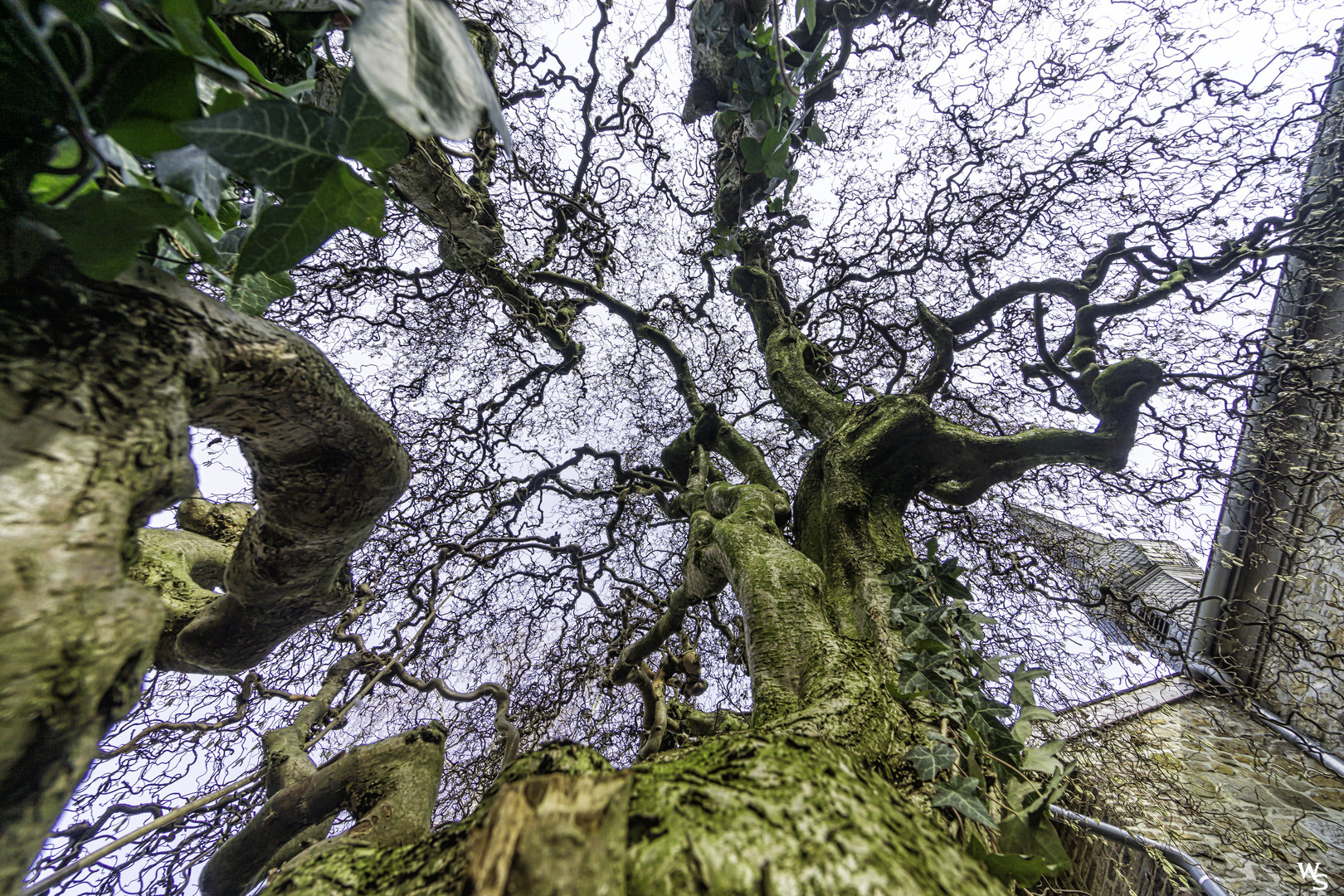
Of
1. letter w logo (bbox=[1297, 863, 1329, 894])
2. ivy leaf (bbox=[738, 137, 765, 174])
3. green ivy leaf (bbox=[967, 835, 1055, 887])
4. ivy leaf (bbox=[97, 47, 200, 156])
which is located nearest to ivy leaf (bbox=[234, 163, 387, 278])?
ivy leaf (bbox=[97, 47, 200, 156])

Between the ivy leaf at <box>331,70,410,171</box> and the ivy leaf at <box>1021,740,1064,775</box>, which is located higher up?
the ivy leaf at <box>331,70,410,171</box>

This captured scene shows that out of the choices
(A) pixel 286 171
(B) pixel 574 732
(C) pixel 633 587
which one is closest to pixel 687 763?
(A) pixel 286 171

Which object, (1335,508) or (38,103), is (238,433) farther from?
(1335,508)

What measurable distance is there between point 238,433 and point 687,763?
Result: 1.27 m

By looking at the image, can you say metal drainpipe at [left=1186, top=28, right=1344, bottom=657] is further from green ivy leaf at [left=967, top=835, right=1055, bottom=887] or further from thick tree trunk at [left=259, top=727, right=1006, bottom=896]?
thick tree trunk at [left=259, top=727, right=1006, bottom=896]

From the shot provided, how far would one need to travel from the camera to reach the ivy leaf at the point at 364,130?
23.0 inches

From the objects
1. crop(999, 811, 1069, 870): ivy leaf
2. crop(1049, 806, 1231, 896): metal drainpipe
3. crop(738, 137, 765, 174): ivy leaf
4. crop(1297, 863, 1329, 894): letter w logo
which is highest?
crop(738, 137, 765, 174): ivy leaf

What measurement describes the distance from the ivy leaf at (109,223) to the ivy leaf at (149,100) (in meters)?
0.08

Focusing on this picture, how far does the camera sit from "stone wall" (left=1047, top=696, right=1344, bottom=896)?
283cm

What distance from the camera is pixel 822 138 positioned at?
5.13 feet

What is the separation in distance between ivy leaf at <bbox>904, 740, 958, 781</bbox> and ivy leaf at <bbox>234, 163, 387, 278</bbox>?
5.09ft

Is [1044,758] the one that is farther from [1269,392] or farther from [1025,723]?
[1269,392]

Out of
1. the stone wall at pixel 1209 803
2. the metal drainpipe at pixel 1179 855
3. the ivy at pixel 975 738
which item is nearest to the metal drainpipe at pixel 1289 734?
the stone wall at pixel 1209 803

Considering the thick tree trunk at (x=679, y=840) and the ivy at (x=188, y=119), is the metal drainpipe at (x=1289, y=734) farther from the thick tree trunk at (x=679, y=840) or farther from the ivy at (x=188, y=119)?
the ivy at (x=188, y=119)
